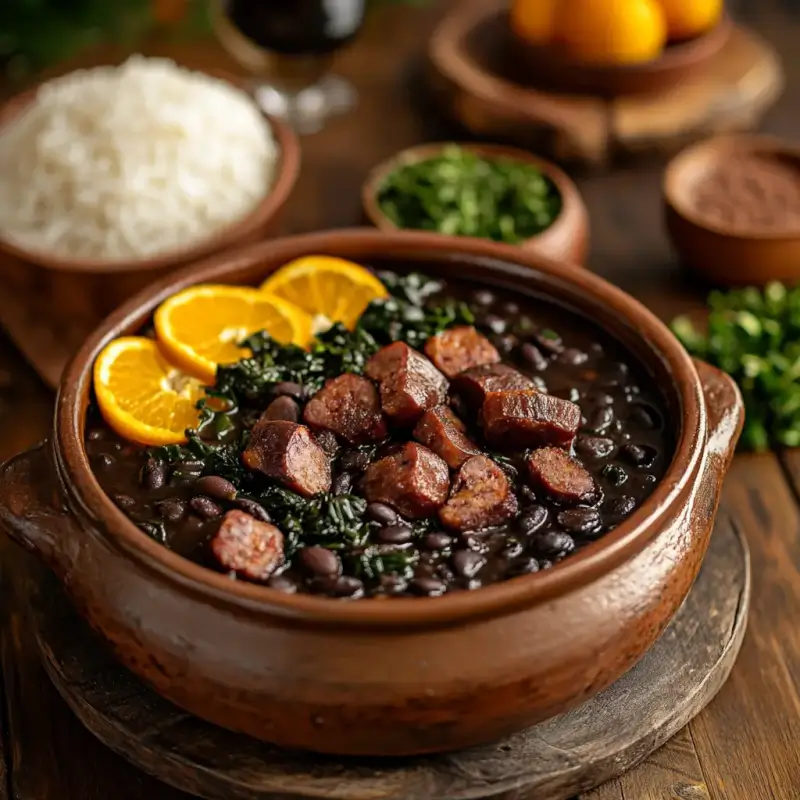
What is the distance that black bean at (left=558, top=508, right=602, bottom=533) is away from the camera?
Result: 2840 millimetres

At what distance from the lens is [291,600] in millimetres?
2521

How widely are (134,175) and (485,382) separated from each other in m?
1.96

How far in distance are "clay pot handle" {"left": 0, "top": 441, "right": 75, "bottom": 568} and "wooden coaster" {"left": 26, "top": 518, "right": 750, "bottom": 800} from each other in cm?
33

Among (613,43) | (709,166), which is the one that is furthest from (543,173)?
(613,43)

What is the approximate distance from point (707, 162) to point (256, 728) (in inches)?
129

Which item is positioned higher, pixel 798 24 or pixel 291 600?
pixel 291 600

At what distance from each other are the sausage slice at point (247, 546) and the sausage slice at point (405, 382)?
1.67 feet

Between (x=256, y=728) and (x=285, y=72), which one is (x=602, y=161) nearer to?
(x=285, y=72)

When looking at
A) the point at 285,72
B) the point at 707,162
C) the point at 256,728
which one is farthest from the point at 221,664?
the point at 285,72

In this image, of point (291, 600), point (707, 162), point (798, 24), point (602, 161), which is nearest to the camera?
point (291, 600)

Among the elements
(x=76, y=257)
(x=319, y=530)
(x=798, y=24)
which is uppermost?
(x=319, y=530)

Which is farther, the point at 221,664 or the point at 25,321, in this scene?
the point at 25,321

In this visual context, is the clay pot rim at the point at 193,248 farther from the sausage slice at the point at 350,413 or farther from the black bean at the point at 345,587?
the black bean at the point at 345,587

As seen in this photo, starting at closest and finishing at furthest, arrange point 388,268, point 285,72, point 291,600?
1. point 291,600
2. point 388,268
3. point 285,72
